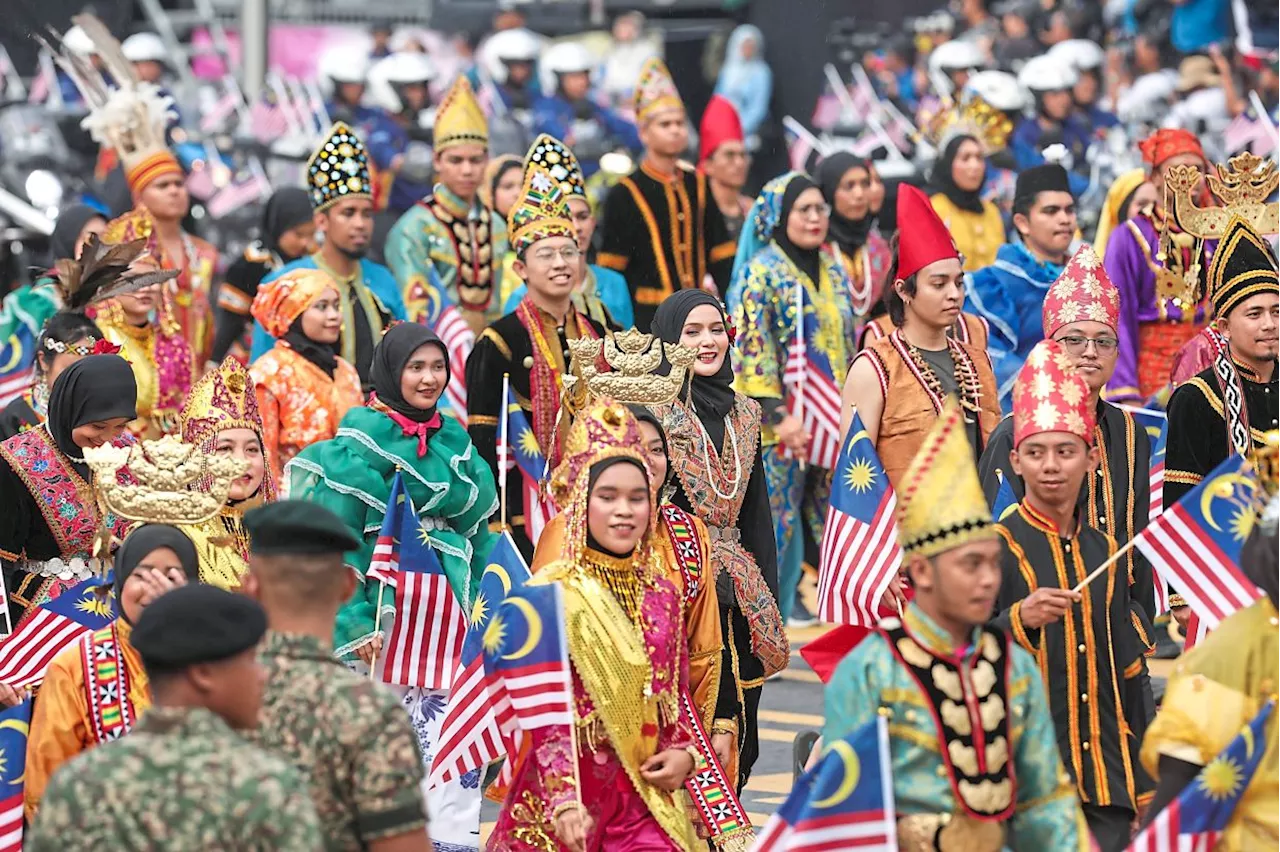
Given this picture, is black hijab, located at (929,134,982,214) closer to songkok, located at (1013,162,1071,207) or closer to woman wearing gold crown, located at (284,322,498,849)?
songkok, located at (1013,162,1071,207)

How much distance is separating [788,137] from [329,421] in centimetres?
1457

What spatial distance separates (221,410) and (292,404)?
7.38 feet

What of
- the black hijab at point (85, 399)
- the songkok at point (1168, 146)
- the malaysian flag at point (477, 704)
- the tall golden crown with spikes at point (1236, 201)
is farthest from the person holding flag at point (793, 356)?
the malaysian flag at point (477, 704)

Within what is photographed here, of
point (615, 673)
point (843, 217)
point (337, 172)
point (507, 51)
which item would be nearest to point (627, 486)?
point (615, 673)

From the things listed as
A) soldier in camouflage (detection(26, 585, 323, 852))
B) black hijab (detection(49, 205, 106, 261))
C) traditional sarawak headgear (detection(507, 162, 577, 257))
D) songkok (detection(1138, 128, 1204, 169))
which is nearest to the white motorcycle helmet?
black hijab (detection(49, 205, 106, 261))

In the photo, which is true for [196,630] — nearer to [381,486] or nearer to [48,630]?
[48,630]

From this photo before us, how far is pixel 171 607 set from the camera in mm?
5633

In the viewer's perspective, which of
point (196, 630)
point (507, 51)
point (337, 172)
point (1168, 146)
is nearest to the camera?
point (196, 630)

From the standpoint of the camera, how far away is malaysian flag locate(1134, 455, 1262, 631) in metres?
8.06

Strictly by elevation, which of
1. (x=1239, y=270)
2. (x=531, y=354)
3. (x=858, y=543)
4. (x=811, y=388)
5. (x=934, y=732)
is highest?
(x=1239, y=270)

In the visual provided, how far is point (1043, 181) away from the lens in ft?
44.5

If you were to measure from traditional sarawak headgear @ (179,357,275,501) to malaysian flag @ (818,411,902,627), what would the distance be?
192 cm

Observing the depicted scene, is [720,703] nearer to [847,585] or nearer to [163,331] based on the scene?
[847,585]

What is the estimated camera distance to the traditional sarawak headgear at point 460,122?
15086mm
